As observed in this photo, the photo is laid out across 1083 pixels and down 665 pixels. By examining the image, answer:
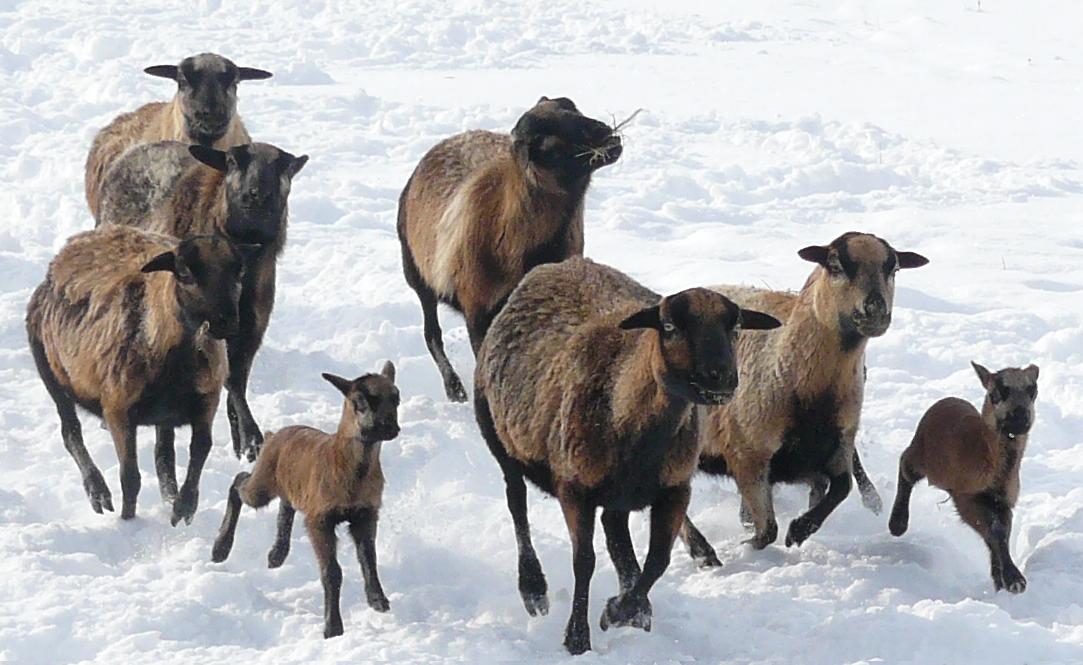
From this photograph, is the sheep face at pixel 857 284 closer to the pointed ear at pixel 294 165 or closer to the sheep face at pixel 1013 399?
the sheep face at pixel 1013 399

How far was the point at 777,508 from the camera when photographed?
1005 cm

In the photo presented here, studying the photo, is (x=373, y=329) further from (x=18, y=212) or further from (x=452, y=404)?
(x=18, y=212)

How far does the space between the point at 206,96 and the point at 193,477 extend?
401 centimetres

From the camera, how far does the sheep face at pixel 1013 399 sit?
8750 mm

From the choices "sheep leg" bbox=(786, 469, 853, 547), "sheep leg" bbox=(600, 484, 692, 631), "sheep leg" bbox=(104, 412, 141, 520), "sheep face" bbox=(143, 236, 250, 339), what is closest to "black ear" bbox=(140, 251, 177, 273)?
"sheep face" bbox=(143, 236, 250, 339)

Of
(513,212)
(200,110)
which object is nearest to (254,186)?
(513,212)

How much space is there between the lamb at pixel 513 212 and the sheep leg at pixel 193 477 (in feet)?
7.00

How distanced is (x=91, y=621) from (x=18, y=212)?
8.59 meters

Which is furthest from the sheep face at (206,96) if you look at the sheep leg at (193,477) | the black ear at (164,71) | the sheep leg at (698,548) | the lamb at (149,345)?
the sheep leg at (698,548)

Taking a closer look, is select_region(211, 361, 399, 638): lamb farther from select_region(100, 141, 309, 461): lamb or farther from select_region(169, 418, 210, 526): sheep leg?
select_region(100, 141, 309, 461): lamb

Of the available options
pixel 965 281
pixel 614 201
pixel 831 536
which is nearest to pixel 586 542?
pixel 831 536

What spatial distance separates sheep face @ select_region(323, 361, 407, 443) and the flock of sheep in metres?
0.01

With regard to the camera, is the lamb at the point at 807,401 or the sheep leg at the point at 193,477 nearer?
the lamb at the point at 807,401

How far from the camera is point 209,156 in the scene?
33.8 ft
